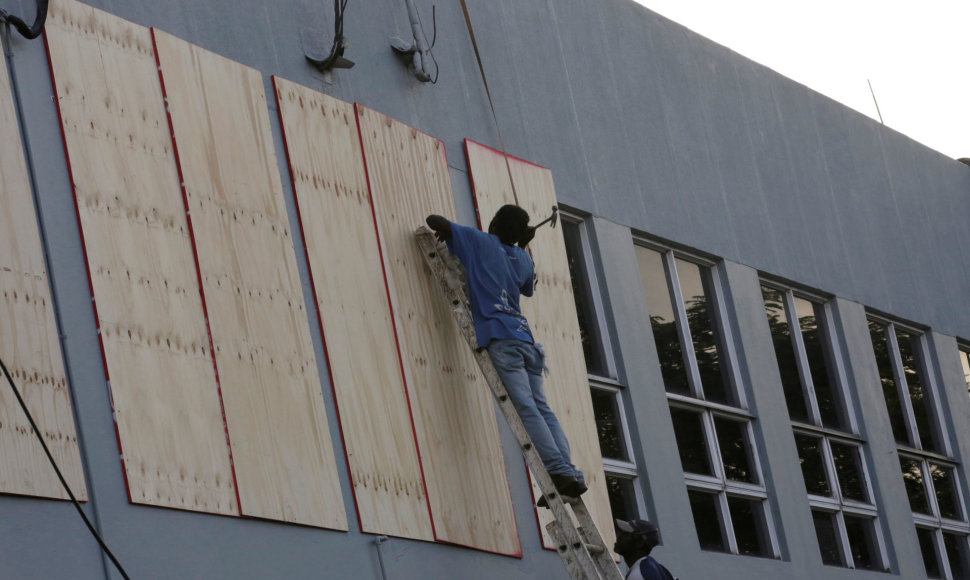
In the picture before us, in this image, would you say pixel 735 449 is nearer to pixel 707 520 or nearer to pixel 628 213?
pixel 707 520

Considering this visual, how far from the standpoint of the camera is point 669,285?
13078 mm

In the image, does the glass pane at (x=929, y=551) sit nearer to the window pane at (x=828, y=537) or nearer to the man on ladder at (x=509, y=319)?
the window pane at (x=828, y=537)

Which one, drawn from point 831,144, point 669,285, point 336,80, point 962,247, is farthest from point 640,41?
point 962,247

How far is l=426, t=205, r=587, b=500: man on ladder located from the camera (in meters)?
9.22

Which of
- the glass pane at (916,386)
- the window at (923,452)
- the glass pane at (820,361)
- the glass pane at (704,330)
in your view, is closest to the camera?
the glass pane at (704,330)

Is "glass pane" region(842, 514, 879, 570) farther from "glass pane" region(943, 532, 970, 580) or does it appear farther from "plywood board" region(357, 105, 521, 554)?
"plywood board" region(357, 105, 521, 554)

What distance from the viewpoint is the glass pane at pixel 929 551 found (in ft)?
49.5

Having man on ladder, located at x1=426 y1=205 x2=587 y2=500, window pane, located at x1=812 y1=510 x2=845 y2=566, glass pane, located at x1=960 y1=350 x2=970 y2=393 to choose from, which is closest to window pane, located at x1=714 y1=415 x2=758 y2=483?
window pane, located at x1=812 y1=510 x2=845 y2=566

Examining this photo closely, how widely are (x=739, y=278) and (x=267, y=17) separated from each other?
544cm

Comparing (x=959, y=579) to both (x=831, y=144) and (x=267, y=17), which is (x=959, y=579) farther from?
(x=267, y=17)

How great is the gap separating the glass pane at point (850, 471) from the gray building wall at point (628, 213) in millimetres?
144

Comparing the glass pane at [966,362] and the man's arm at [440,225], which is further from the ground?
the glass pane at [966,362]

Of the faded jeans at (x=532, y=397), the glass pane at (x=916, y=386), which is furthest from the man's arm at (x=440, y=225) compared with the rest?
the glass pane at (x=916, y=386)

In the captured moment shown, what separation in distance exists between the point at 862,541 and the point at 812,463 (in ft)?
3.09
